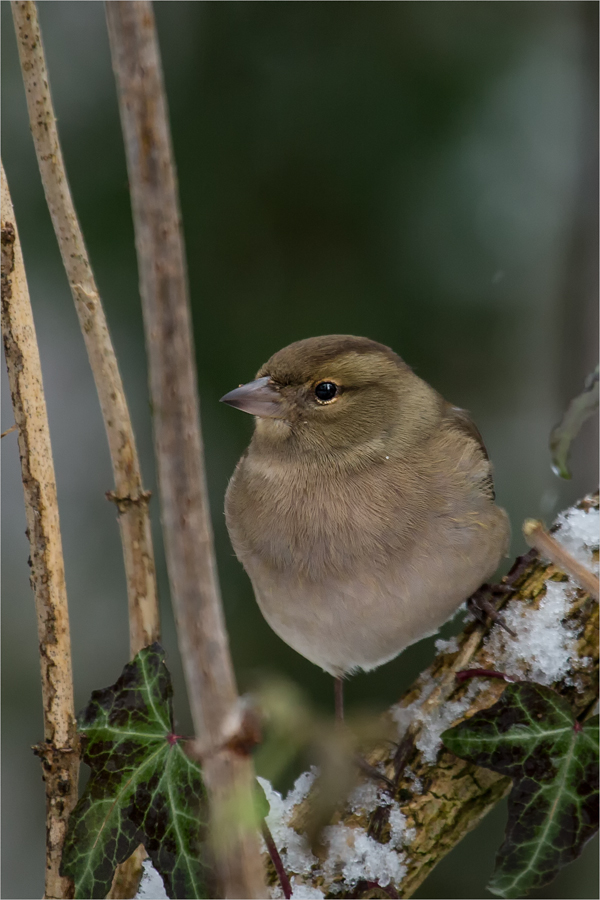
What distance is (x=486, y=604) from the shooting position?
7.43ft

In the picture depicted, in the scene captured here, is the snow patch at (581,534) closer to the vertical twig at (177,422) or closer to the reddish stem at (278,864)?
the reddish stem at (278,864)

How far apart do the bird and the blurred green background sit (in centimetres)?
126

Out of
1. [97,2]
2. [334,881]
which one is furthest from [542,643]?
[97,2]

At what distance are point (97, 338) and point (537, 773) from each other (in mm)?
1332

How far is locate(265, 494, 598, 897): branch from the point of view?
2037mm

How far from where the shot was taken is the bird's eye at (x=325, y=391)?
8.73 feet

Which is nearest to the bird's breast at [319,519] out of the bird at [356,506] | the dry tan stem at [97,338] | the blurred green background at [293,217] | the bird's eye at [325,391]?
the bird at [356,506]

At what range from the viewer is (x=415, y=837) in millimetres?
2047

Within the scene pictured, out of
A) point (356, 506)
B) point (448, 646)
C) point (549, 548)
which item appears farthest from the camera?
point (356, 506)

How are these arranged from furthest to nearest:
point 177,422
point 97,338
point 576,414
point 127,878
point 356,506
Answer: point 356,506 → point 127,878 → point 97,338 → point 576,414 → point 177,422

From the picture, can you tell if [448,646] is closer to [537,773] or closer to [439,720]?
[439,720]

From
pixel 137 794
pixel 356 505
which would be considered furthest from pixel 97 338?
pixel 137 794

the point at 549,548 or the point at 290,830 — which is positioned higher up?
the point at 549,548

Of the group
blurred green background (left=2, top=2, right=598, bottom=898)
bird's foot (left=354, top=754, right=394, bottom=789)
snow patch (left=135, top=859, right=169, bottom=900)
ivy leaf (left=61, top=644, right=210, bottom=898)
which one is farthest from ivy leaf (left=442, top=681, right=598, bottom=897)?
blurred green background (left=2, top=2, right=598, bottom=898)
